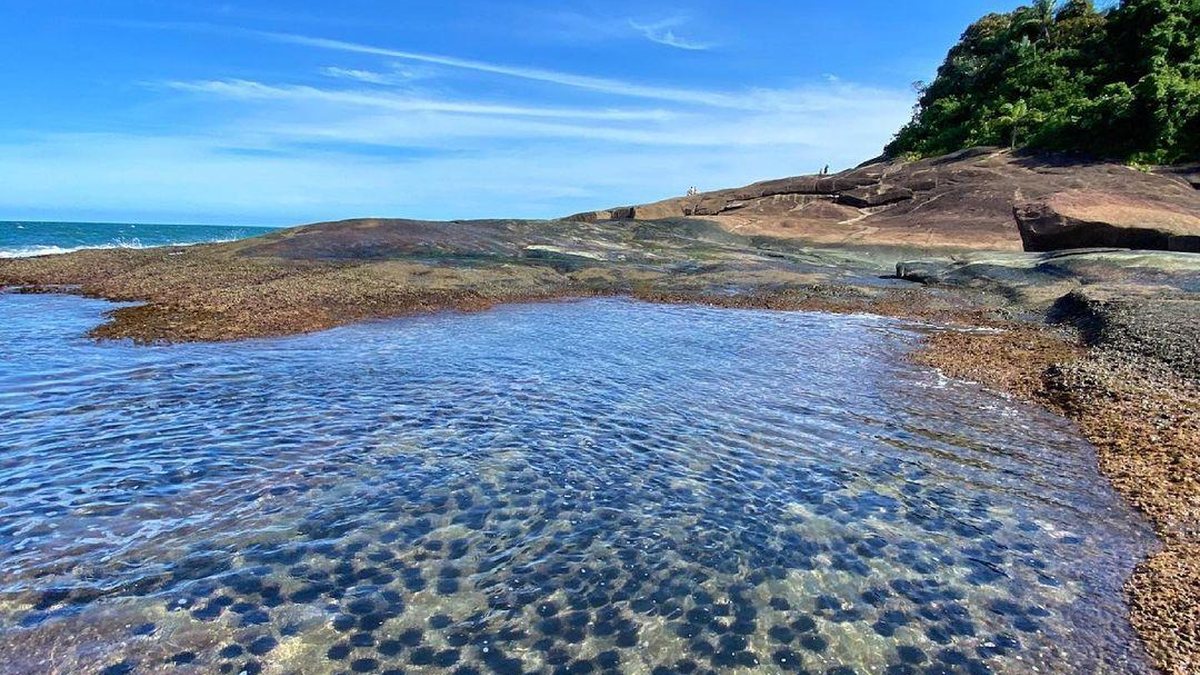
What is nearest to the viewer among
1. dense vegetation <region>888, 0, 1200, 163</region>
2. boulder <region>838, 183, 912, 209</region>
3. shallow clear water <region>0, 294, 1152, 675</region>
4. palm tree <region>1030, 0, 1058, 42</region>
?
shallow clear water <region>0, 294, 1152, 675</region>

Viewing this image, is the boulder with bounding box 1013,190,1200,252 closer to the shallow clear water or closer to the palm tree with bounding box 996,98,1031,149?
the palm tree with bounding box 996,98,1031,149

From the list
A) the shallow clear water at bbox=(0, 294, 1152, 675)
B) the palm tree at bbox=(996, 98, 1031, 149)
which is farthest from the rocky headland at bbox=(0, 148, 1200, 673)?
the palm tree at bbox=(996, 98, 1031, 149)

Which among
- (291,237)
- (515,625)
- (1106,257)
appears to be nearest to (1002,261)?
(1106,257)

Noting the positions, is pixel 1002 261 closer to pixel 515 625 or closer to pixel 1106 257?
pixel 1106 257

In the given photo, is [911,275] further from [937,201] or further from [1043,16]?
[1043,16]

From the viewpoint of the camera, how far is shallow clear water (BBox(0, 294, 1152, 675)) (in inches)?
212

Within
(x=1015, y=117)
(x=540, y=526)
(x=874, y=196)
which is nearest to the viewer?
(x=540, y=526)

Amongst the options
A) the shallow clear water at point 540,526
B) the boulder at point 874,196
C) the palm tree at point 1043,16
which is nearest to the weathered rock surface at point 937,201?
the boulder at point 874,196

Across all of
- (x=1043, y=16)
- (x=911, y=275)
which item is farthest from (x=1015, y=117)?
(x=911, y=275)

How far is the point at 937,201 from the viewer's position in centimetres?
4281

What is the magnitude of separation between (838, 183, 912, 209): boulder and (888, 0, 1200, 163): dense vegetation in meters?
8.92

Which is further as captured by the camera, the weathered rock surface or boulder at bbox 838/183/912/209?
boulder at bbox 838/183/912/209

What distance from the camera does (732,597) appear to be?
6.09m

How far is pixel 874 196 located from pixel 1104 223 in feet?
63.5
